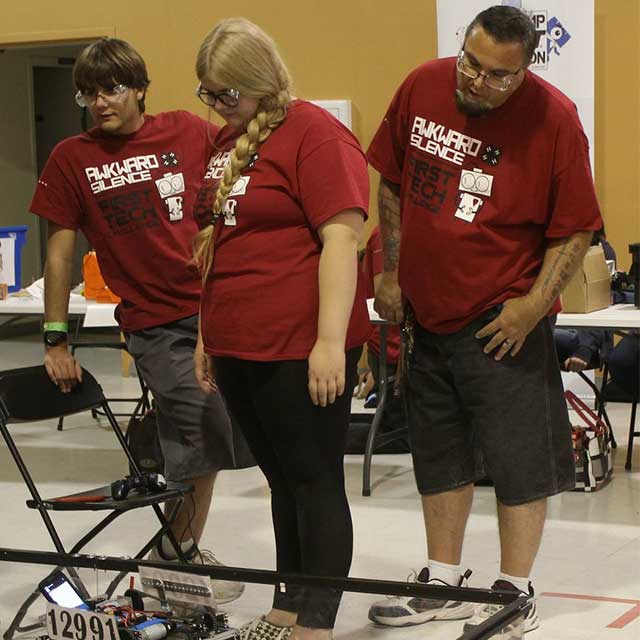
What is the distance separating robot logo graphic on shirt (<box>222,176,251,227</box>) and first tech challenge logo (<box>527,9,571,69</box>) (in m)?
4.60

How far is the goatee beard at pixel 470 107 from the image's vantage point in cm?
297

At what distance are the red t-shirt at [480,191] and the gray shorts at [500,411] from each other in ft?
0.34

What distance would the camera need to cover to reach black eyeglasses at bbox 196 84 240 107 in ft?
8.64

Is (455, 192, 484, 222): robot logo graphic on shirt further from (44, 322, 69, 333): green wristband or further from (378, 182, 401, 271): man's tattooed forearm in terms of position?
(44, 322, 69, 333): green wristband

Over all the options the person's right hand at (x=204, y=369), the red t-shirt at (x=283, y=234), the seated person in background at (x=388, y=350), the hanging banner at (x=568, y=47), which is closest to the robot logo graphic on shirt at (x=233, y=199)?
the red t-shirt at (x=283, y=234)

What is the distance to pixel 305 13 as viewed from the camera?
26.4 feet

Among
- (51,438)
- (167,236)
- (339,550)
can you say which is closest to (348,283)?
(339,550)

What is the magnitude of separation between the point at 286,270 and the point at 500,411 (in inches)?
30.9

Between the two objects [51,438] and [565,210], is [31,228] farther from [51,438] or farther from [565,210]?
[565,210]

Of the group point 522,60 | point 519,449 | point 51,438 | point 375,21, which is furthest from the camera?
point 375,21

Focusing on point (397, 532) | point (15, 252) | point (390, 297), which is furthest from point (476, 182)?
point (15, 252)

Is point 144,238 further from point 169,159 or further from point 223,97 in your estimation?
point 223,97

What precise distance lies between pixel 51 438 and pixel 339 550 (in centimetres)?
366

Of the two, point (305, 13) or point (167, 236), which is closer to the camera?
point (167, 236)
